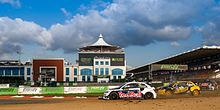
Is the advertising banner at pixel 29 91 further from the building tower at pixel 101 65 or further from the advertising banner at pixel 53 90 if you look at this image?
the building tower at pixel 101 65

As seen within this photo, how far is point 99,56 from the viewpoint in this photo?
13962 cm

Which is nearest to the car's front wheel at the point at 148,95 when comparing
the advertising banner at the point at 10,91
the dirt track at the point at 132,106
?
the dirt track at the point at 132,106

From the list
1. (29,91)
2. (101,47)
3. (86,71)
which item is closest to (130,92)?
(29,91)

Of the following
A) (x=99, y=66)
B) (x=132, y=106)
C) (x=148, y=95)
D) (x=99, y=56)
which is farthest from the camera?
(x=99, y=56)

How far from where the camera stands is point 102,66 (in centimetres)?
13612

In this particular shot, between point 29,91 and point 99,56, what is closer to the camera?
point 29,91

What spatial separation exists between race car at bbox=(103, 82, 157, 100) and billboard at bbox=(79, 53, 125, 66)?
351 ft

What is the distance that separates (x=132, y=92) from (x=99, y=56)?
4330 inches

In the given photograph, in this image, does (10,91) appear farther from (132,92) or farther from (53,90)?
(132,92)

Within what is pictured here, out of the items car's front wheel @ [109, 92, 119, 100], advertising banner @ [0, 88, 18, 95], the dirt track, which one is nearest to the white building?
advertising banner @ [0, 88, 18, 95]

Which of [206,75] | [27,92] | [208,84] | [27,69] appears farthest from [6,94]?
[27,69]

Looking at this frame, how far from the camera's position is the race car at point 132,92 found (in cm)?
2981

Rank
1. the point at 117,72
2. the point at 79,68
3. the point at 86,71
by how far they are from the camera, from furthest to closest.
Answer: the point at 117,72 → the point at 79,68 → the point at 86,71

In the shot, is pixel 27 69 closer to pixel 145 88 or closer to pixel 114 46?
pixel 114 46
